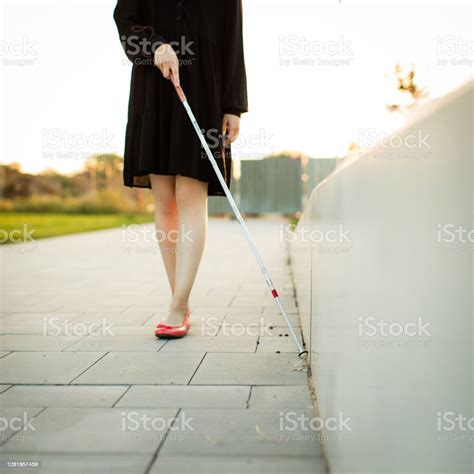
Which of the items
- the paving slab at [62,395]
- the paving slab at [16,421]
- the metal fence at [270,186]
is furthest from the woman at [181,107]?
the metal fence at [270,186]

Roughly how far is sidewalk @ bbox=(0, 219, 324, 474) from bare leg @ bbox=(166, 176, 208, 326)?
0.55ft

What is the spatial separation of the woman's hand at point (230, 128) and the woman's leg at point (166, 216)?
1.09ft

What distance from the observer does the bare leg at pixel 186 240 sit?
266cm

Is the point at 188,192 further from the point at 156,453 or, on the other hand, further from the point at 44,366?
the point at 156,453

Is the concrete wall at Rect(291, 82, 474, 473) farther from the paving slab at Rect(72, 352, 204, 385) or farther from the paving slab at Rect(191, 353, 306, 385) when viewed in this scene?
the paving slab at Rect(72, 352, 204, 385)

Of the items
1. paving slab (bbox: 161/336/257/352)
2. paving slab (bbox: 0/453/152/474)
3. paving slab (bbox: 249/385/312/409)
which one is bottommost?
paving slab (bbox: 161/336/257/352)

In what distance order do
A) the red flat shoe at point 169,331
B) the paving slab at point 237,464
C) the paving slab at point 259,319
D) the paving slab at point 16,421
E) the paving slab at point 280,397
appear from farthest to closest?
the paving slab at point 259,319 → the red flat shoe at point 169,331 → the paving slab at point 280,397 → the paving slab at point 16,421 → the paving slab at point 237,464

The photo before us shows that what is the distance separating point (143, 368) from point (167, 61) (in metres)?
1.28

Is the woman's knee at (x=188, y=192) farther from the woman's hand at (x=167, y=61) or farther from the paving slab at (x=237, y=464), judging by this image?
the paving slab at (x=237, y=464)

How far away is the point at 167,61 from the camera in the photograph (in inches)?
96.7

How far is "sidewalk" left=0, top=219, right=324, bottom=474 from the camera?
1412 mm

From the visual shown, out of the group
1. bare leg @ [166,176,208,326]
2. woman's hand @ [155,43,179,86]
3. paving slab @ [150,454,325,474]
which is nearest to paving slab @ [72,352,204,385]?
bare leg @ [166,176,208,326]

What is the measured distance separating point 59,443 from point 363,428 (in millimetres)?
864

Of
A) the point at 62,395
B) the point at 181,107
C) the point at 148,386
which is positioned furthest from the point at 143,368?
the point at 181,107
